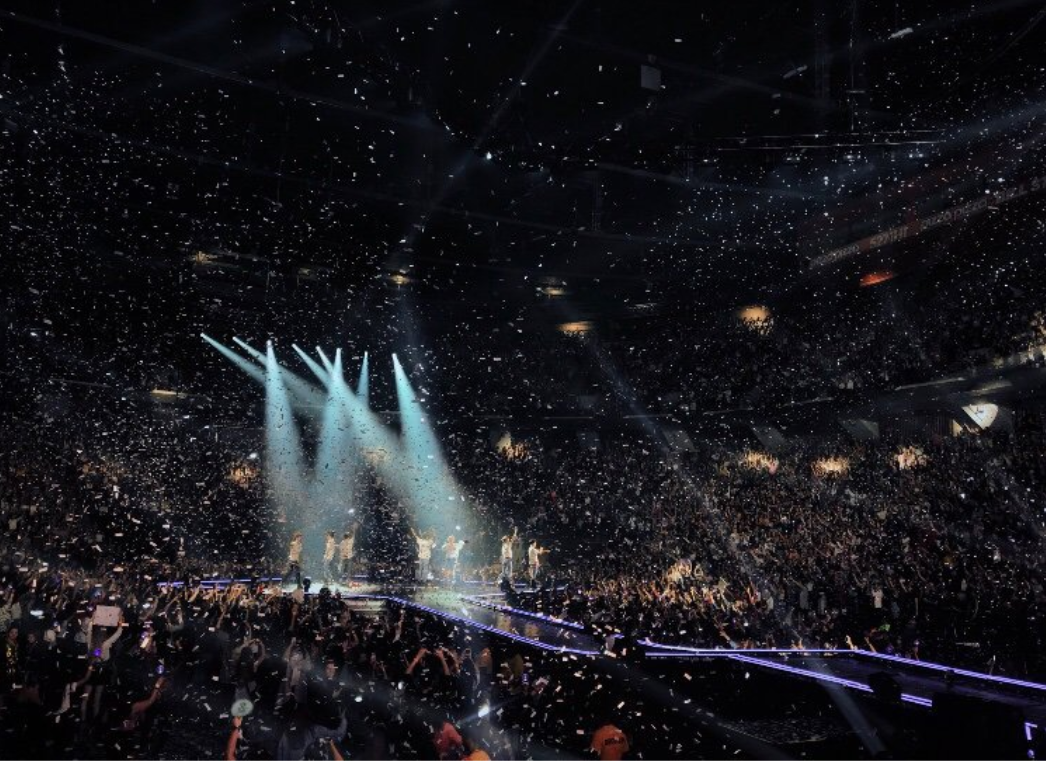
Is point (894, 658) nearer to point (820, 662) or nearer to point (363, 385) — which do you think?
point (820, 662)

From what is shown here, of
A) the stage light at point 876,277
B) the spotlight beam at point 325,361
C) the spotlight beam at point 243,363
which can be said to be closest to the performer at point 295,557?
the spotlight beam at point 325,361

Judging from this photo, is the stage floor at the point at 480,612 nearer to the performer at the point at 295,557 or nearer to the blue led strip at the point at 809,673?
the performer at the point at 295,557

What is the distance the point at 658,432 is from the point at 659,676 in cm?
1981

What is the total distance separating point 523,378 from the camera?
1070 inches

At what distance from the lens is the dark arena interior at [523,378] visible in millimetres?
6520

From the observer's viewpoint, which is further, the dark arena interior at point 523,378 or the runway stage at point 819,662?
the dark arena interior at point 523,378

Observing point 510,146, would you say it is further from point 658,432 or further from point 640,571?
point 658,432

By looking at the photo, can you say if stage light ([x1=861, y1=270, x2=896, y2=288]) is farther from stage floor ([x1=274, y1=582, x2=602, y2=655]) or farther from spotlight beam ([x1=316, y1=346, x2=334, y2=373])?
spotlight beam ([x1=316, y1=346, x2=334, y2=373])

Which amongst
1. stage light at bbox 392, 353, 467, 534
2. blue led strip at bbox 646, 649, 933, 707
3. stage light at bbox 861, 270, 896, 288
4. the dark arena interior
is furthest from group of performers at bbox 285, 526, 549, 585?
stage light at bbox 861, 270, 896, 288

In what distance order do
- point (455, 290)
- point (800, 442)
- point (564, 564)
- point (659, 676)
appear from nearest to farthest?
point (659, 676) < point (564, 564) < point (800, 442) < point (455, 290)

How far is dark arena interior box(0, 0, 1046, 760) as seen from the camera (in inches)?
257

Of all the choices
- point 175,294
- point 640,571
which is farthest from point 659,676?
point 175,294

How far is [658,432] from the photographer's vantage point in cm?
2583

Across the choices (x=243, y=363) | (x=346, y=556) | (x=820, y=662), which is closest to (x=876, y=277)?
(x=820, y=662)
